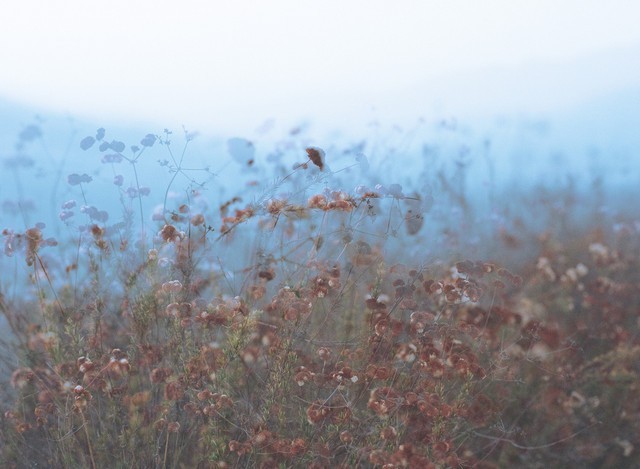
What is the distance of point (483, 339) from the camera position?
3.16 m

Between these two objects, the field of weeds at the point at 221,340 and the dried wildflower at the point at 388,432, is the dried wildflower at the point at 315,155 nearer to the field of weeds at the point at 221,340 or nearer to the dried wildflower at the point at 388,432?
the field of weeds at the point at 221,340

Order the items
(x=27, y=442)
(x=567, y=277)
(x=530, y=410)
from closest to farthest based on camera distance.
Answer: (x=27, y=442) → (x=530, y=410) → (x=567, y=277)

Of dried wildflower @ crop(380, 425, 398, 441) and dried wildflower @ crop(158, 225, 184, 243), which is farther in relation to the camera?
dried wildflower @ crop(158, 225, 184, 243)

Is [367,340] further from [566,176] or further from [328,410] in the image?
[566,176]

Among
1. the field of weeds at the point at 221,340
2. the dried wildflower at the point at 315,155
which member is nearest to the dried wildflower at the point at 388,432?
the field of weeds at the point at 221,340

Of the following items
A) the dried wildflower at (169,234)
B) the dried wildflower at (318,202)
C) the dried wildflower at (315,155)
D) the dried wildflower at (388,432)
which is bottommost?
the dried wildflower at (388,432)

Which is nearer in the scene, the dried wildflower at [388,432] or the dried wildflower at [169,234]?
the dried wildflower at [388,432]

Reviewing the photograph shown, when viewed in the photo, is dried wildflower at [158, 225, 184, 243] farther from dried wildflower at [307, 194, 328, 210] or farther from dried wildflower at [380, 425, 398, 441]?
dried wildflower at [380, 425, 398, 441]

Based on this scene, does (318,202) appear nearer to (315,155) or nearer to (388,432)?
(315,155)

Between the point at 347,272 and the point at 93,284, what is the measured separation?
89cm

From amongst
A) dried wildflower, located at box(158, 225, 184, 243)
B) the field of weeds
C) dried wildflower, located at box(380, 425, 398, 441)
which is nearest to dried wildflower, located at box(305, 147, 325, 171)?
the field of weeds

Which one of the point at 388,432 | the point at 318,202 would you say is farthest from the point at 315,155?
the point at 388,432

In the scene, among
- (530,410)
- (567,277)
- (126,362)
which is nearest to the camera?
(126,362)

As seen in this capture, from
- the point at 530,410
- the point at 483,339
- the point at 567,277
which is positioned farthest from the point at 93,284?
the point at 567,277
